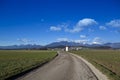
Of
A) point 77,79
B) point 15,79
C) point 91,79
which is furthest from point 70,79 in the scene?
point 15,79

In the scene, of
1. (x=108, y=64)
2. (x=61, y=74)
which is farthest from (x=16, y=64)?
(x=61, y=74)

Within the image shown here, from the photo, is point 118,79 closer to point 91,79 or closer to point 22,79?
point 91,79

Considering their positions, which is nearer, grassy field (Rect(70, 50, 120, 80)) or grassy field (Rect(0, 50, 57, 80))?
grassy field (Rect(70, 50, 120, 80))

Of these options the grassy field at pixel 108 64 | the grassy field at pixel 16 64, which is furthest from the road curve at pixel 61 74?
the grassy field at pixel 16 64

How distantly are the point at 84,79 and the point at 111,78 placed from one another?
2177mm

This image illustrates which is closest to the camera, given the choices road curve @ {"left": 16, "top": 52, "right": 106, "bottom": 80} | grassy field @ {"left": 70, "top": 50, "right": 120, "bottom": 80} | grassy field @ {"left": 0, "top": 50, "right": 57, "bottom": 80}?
road curve @ {"left": 16, "top": 52, "right": 106, "bottom": 80}

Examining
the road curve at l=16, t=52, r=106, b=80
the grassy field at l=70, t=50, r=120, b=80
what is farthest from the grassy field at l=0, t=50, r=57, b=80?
the grassy field at l=70, t=50, r=120, b=80

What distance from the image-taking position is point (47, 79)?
1477 cm

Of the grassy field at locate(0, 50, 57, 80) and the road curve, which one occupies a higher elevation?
the grassy field at locate(0, 50, 57, 80)

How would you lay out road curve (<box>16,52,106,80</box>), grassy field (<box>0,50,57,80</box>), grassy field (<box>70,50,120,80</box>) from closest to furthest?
road curve (<box>16,52,106,80</box>) < grassy field (<box>70,50,120,80</box>) < grassy field (<box>0,50,57,80</box>)

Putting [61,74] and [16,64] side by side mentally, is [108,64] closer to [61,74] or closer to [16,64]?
[16,64]

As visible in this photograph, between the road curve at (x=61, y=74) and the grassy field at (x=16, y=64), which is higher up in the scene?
the grassy field at (x=16, y=64)

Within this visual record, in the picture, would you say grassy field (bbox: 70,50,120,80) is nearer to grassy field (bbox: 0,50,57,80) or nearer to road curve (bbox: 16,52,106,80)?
road curve (bbox: 16,52,106,80)

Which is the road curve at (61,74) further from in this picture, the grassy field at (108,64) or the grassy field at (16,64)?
the grassy field at (16,64)
